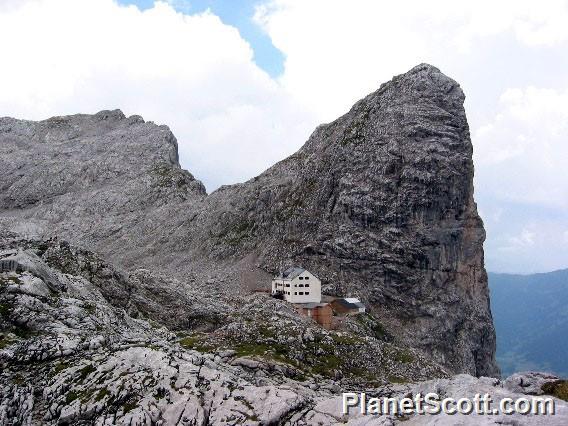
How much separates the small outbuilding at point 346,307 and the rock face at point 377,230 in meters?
9.38

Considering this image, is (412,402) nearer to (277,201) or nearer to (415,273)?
(415,273)

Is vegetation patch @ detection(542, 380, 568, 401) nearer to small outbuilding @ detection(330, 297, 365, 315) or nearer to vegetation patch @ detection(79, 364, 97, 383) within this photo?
vegetation patch @ detection(79, 364, 97, 383)

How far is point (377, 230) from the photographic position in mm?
133250

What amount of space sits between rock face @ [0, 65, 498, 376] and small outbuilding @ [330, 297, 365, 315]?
9.38m

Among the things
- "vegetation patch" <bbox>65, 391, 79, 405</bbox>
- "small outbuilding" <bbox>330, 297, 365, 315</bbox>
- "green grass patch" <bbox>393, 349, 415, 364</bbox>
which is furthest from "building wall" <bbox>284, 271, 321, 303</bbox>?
"vegetation patch" <bbox>65, 391, 79, 405</bbox>

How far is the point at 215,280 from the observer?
119062 millimetres

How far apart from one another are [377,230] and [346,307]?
2907cm

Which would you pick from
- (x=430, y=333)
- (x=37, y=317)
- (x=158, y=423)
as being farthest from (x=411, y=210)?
(x=158, y=423)

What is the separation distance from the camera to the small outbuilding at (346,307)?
4316 inches

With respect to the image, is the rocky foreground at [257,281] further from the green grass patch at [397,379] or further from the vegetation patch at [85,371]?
the green grass patch at [397,379]

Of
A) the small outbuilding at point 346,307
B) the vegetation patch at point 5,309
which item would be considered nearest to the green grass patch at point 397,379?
the small outbuilding at point 346,307

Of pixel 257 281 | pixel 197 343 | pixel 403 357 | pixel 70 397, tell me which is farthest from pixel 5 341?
pixel 257 281

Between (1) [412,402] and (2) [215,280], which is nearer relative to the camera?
(1) [412,402]

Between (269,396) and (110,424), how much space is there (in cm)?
889
